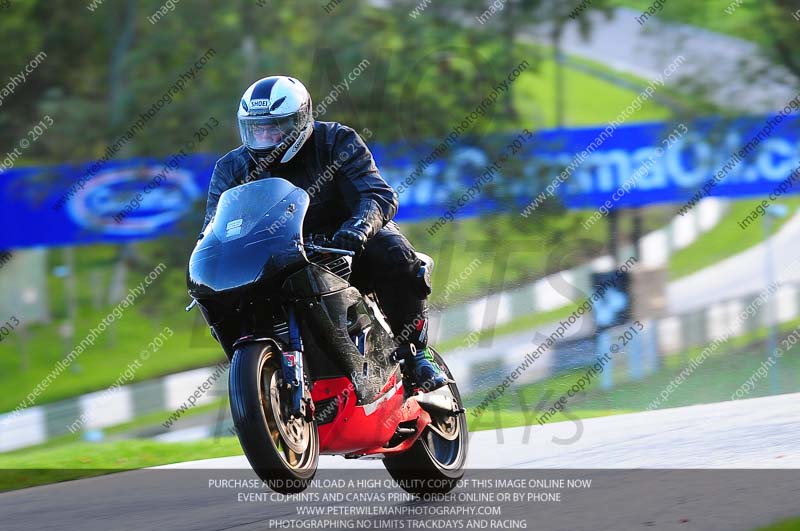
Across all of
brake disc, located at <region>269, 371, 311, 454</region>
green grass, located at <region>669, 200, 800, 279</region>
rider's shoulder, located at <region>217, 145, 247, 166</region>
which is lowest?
green grass, located at <region>669, 200, 800, 279</region>

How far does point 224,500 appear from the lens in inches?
247

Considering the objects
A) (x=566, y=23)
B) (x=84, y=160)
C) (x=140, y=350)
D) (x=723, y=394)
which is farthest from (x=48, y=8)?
(x=723, y=394)

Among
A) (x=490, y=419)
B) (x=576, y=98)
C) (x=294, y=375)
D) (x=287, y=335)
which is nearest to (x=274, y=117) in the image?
(x=287, y=335)

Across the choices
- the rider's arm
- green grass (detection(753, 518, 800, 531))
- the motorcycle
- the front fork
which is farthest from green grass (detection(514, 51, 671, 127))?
green grass (detection(753, 518, 800, 531))

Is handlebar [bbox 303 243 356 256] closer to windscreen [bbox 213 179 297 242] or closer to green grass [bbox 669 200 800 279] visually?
windscreen [bbox 213 179 297 242]

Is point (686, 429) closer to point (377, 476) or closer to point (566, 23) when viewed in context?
point (377, 476)

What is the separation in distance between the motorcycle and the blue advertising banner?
13510mm

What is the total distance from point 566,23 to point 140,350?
12.4 meters

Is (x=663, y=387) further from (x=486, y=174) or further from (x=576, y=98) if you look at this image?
(x=576, y=98)

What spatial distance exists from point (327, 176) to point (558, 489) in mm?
2141

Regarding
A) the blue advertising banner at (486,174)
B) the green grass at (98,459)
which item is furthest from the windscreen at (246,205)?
the blue advertising banner at (486,174)

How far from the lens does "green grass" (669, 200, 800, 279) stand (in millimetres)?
25938

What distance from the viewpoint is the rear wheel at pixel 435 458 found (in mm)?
6133

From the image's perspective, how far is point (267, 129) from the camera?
17.4ft
